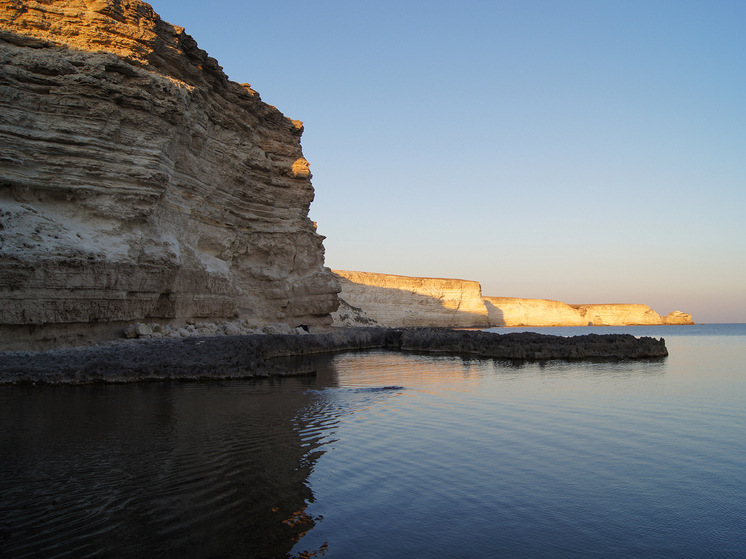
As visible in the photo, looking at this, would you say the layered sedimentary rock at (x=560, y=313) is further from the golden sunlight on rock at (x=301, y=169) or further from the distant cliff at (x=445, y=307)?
the golden sunlight on rock at (x=301, y=169)

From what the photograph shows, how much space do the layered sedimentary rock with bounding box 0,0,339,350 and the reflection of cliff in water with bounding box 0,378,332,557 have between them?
→ 536 centimetres

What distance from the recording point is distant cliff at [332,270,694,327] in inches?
2293

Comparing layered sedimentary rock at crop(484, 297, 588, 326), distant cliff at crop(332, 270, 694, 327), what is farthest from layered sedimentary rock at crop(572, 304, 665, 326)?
layered sedimentary rock at crop(484, 297, 588, 326)

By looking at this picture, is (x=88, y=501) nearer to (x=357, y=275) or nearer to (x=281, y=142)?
(x=281, y=142)

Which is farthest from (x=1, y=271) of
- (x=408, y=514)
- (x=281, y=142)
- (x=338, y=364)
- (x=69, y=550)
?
(x=281, y=142)

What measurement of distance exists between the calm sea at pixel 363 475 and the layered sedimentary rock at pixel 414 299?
155 feet

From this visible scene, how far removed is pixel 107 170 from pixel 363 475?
1397cm

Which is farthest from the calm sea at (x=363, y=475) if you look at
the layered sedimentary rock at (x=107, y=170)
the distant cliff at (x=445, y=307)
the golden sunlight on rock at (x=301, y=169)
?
the distant cliff at (x=445, y=307)

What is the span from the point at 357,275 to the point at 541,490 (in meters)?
54.1

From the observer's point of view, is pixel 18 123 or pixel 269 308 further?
pixel 269 308

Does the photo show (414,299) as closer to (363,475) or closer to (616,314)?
(616,314)

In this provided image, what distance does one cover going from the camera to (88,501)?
4.65m

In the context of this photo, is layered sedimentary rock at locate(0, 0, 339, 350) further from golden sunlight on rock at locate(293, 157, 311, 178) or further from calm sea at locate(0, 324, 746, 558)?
golden sunlight on rock at locate(293, 157, 311, 178)

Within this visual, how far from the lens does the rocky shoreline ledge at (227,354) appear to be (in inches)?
444
